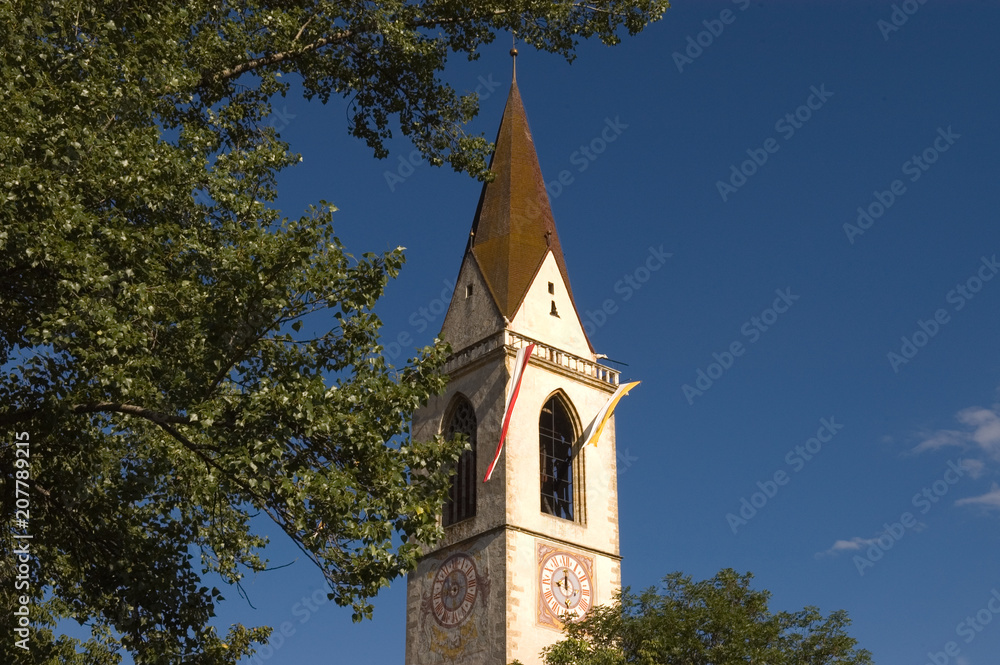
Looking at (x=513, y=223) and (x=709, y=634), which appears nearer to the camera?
(x=709, y=634)

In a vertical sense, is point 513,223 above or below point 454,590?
above

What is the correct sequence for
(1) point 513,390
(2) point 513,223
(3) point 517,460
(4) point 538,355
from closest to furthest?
(3) point 517,460 < (1) point 513,390 < (4) point 538,355 < (2) point 513,223

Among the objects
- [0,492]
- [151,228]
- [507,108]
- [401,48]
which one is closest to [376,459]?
[151,228]

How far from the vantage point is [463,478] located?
37.8 meters

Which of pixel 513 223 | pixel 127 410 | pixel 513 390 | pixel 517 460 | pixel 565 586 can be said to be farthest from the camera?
pixel 513 223

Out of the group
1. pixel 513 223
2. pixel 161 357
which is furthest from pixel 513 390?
pixel 161 357

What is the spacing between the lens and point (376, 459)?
13.5 metres

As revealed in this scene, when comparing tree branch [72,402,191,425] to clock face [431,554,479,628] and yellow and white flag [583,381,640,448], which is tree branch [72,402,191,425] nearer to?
clock face [431,554,479,628]

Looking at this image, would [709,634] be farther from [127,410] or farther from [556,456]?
[127,410]

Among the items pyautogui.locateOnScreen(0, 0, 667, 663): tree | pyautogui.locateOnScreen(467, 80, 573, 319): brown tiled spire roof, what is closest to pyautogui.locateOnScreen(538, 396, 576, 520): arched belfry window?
pyautogui.locateOnScreen(467, 80, 573, 319): brown tiled spire roof

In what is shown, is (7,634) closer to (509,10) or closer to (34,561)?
(34,561)

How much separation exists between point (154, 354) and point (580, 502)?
26054 millimetres

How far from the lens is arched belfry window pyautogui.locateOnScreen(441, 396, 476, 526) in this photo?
37.3m

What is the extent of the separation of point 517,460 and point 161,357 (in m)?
23.9
